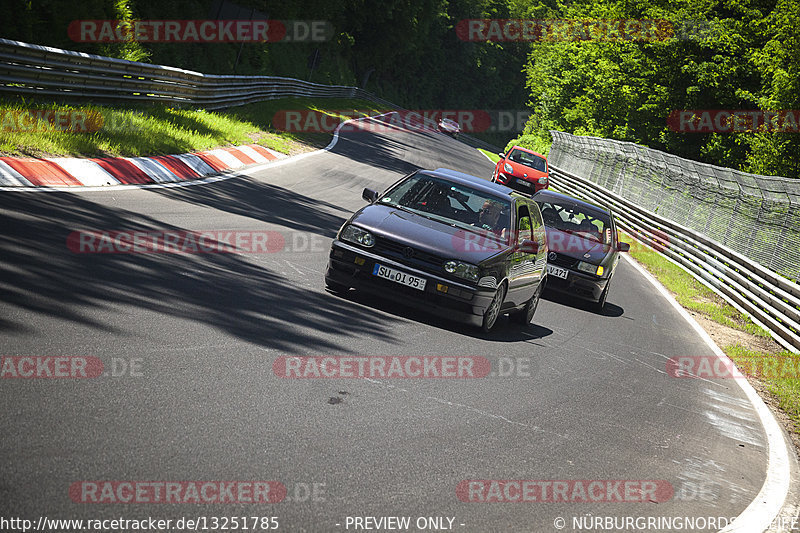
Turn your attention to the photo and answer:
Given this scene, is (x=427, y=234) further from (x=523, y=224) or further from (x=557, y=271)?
(x=557, y=271)

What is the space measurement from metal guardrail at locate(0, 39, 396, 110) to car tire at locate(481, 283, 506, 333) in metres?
8.89

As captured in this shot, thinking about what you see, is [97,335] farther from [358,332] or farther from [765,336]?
[765,336]

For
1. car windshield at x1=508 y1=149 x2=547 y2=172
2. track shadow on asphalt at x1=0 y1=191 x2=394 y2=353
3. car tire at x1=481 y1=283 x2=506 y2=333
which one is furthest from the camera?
car windshield at x1=508 y1=149 x2=547 y2=172

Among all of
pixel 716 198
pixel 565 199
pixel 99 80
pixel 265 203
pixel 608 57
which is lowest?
pixel 265 203

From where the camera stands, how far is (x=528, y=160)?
110ft

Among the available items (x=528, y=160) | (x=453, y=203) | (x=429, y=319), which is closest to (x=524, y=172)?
(x=528, y=160)

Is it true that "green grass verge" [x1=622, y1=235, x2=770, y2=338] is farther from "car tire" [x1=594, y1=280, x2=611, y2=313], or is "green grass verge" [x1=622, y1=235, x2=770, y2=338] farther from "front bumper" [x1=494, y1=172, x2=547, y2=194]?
"front bumper" [x1=494, y1=172, x2=547, y2=194]

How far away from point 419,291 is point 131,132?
925 cm

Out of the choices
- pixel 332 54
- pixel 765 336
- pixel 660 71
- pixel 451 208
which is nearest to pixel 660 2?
pixel 660 71

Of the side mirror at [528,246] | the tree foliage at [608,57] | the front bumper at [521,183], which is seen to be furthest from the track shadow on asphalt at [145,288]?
the front bumper at [521,183]

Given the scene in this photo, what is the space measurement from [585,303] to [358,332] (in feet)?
22.3

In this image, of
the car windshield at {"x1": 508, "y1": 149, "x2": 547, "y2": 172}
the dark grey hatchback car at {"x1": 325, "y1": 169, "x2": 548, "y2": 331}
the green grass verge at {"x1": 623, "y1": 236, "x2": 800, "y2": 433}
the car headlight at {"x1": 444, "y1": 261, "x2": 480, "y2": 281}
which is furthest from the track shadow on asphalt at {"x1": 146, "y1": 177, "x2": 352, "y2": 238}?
the car windshield at {"x1": 508, "y1": 149, "x2": 547, "y2": 172}

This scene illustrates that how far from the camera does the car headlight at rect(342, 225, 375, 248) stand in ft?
29.3

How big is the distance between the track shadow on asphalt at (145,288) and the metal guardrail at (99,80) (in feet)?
16.4
